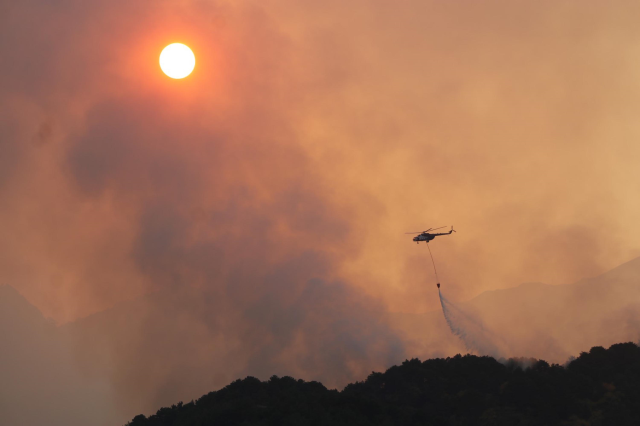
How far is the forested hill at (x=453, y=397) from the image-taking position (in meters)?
112

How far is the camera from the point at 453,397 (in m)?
142

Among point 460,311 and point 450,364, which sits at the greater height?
point 460,311

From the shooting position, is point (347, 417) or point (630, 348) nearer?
point (347, 417)

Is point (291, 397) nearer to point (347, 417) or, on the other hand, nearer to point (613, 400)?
point (347, 417)

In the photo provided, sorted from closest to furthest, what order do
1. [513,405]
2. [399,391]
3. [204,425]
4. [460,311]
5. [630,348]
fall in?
[204,425]
[513,405]
[630,348]
[399,391]
[460,311]

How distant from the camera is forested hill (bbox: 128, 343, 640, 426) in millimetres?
112250

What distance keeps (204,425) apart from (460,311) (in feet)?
328

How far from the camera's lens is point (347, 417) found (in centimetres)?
11038

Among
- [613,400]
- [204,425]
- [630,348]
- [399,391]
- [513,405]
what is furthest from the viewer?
[399,391]

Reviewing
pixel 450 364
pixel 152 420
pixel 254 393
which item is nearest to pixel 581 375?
pixel 450 364

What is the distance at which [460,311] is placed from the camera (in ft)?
600

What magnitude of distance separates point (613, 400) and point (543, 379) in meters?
16.1

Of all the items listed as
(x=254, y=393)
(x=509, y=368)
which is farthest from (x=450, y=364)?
(x=254, y=393)

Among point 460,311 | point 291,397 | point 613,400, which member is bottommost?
point 613,400
